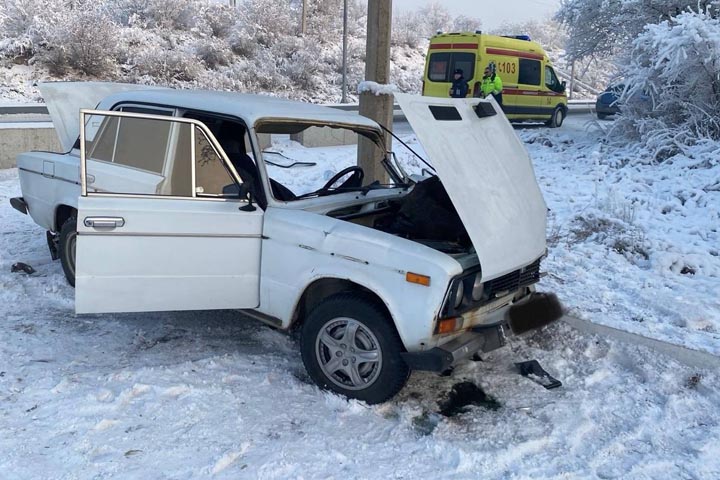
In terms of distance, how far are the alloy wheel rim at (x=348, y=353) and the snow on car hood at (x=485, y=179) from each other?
0.80 metres

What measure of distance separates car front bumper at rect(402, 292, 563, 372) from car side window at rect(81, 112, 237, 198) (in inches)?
68.8

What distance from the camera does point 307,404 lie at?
395 centimetres

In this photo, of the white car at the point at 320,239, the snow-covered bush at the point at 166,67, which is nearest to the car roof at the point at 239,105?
the white car at the point at 320,239

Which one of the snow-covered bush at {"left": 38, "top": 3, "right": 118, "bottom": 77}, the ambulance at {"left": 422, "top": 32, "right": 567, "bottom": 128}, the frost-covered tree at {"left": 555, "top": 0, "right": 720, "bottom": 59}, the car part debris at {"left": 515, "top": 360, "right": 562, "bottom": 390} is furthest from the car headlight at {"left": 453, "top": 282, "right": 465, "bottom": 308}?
the snow-covered bush at {"left": 38, "top": 3, "right": 118, "bottom": 77}

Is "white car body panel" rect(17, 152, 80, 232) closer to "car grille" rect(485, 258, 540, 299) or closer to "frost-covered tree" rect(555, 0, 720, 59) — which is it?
"car grille" rect(485, 258, 540, 299)

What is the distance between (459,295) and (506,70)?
16.5 m

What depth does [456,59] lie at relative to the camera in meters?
18.5

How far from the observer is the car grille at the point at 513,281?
13.3 ft

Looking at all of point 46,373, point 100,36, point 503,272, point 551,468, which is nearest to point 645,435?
point 551,468

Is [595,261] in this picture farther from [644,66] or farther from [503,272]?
[644,66]

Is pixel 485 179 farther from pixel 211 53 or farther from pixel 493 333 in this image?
pixel 211 53

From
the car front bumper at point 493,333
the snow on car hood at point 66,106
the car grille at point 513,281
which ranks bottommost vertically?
the car front bumper at point 493,333

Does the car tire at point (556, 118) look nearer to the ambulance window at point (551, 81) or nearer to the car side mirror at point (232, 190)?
the ambulance window at point (551, 81)

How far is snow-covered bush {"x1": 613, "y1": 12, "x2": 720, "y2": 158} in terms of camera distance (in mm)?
10492
